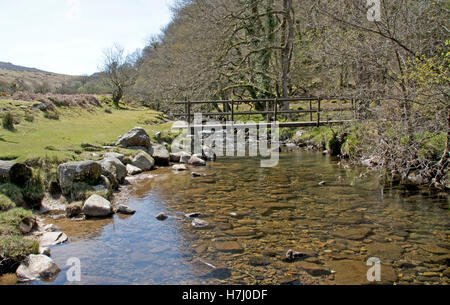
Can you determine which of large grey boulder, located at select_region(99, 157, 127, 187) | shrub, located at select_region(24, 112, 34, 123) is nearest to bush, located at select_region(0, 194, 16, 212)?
large grey boulder, located at select_region(99, 157, 127, 187)

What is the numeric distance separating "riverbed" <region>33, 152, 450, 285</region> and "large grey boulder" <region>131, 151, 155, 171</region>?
8.84 ft

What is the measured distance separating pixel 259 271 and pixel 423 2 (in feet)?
21.9

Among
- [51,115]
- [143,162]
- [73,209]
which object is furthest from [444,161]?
[51,115]

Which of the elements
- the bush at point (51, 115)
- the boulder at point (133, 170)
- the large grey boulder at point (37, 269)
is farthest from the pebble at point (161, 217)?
the bush at point (51, 115)

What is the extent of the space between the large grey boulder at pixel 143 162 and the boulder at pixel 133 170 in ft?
1.15

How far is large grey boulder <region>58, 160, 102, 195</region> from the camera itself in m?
7.92

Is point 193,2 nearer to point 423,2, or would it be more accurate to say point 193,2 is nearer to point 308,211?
point 423,2

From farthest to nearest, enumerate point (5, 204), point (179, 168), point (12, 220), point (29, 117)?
1. point (29, 117)
2. point (179, 168)
3. point (5, 204)
4. point (12, 220)

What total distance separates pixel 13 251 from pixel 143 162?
25.3ft

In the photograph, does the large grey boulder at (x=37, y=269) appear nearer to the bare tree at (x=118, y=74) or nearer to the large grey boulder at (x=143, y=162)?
the large grey boulder at (x=143, y=162)

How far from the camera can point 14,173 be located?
727 centimetres

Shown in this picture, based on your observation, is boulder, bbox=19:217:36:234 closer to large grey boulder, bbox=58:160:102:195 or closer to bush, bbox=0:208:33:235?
bush, bbox=0:208:33:235

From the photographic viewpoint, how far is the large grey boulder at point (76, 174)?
792 centimetres

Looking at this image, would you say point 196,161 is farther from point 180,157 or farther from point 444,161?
point 444,161
